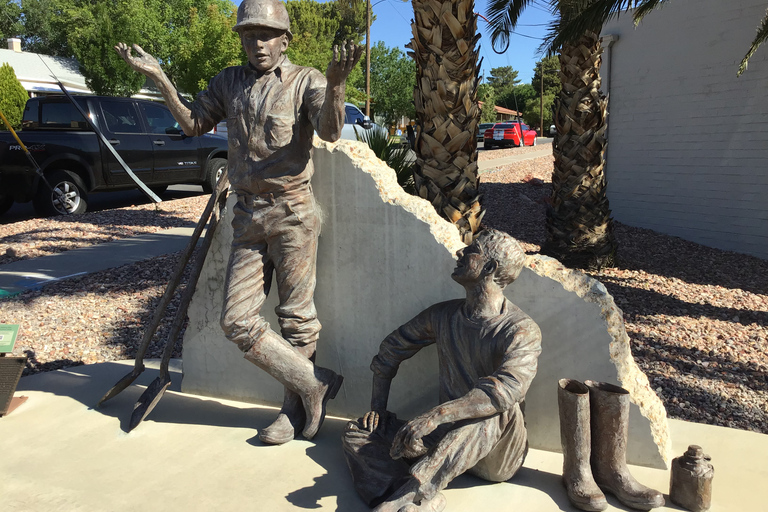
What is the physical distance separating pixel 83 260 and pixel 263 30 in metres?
5.13

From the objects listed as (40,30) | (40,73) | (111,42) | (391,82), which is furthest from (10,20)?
(391,82)

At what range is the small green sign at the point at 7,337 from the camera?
156 inches

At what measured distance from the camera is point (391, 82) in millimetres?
36188

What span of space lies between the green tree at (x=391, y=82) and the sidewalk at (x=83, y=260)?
94.7ft

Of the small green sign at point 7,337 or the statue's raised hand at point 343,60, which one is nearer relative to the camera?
the statue's raised hand at point 343,60

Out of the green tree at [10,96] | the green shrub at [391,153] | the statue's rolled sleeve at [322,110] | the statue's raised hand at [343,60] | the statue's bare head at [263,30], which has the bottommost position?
the green shrub at [391,153]

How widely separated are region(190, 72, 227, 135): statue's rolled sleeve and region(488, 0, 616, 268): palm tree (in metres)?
4.79

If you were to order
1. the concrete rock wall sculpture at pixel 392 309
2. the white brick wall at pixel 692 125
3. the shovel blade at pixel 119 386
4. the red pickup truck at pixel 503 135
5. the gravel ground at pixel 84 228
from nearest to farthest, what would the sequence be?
the concrete rock wall sculpture at pixel 392 309 → the shovel blade at pixel 119 386 → the gravel ground at pixel 84 228 → the white brick wall at pixel 692 125 → the red pickup truck at pixel 503 135

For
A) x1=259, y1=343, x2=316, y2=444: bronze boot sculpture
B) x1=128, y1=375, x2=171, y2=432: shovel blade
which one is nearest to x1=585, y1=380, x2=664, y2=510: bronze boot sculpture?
x1=259, y1=343, x2=316, y2=444: bronze boot sculpture

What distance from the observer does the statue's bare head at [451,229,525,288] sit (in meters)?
2.78

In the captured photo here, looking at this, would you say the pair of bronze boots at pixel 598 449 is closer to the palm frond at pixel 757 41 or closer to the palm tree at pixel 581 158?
the palm tree at pixel 581 158

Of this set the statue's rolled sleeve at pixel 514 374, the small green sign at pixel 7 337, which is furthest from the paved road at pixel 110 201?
the statue's rolled sleeve at pixel 514 374

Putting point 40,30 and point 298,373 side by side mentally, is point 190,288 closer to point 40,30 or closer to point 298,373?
point 298,373

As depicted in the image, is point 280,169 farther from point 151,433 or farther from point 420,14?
point 420,14
